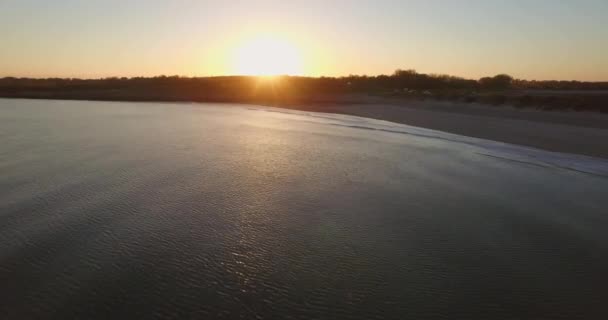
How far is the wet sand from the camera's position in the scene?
44.7 ft

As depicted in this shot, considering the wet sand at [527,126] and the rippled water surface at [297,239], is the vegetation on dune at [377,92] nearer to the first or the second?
the wet sand at [527,126]

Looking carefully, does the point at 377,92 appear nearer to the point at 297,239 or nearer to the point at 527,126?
the point at 527,126

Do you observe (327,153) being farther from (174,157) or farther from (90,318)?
(90,318)

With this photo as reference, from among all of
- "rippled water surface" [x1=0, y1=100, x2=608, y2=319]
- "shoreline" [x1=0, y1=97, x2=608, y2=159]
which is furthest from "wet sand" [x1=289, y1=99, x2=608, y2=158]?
"rippled water surface" [x1=0, y1=100, x2=608, y2=319]

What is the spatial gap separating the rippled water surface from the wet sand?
3948 mm

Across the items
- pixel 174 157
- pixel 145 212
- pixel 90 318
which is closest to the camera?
pixel 90 318

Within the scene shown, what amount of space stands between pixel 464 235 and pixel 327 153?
21.7ft

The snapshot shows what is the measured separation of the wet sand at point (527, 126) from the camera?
13.6 m

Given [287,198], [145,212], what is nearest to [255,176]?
[287,198]

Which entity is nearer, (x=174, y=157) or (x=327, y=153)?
(x=174, y=157)

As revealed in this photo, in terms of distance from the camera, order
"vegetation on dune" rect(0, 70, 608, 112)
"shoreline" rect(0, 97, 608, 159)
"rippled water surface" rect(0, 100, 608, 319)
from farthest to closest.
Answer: "vegetation on dune" rect(0, 70, 608, 112) → "shoreline" rect(0, 97, 608, 159) → "rippled water surface" rect(0, 100, 608, 319)

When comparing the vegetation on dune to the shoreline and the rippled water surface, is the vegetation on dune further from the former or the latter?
the rippled water surface

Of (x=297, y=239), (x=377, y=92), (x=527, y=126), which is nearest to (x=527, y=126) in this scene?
(x=527, y=126)

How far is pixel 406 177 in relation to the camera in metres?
8.77
